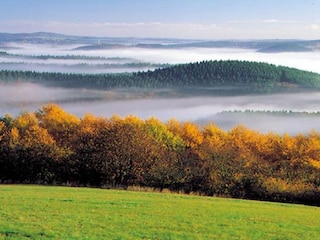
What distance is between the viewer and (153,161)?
5569 centimetres

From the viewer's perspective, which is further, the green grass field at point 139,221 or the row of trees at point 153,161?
the row of trees at point 153,161

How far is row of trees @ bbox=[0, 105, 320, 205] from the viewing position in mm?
49531

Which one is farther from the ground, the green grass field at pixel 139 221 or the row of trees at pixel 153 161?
the green grass field at pixel 139 221

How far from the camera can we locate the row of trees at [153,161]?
1950 inches

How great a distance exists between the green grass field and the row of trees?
18.6 m

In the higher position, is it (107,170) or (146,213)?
(146,213)

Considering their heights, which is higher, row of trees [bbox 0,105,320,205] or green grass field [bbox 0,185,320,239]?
green grass field [bbox 0,185,320,239]

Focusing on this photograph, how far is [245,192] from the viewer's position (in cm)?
4881

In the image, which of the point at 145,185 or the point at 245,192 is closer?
the point at 245,192

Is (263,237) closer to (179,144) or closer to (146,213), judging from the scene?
(146,213)

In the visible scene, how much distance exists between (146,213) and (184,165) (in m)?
28.9

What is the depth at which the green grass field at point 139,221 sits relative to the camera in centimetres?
1997

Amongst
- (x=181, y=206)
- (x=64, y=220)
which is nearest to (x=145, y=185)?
(x=181, y=206)

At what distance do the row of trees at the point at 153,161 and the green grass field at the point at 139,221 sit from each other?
18.6 meters
